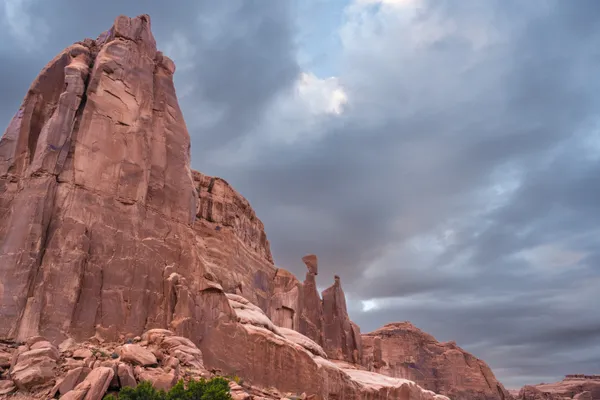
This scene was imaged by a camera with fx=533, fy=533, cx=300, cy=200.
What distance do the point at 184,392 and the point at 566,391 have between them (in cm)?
12724

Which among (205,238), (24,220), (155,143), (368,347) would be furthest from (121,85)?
(368,347)

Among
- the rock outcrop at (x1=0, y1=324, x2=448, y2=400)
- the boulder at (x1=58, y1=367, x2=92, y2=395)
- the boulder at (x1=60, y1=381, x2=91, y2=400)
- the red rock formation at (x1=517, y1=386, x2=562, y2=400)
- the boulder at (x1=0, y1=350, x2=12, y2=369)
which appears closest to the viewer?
the boulder at (x1=60, y1=381, x2=91, y2=400)

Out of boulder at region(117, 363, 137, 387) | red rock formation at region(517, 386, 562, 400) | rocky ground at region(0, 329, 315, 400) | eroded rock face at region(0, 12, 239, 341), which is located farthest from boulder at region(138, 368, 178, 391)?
red rock formation at region(517, 386, 562, 400)

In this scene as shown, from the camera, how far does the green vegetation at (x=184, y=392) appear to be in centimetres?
1822

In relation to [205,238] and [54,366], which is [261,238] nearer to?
[205,238]

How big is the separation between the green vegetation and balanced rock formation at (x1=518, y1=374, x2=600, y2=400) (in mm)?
Answer: 112005

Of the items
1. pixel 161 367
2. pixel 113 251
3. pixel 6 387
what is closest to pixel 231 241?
pixel 113 251

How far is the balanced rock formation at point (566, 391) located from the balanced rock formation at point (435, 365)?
10.2 metres

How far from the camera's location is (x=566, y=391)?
122m

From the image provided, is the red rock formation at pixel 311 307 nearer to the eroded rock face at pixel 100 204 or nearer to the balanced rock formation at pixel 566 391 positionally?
the eroded rock face at pixel 100 204

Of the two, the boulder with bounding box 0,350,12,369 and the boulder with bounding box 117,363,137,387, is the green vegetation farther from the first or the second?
the boulder with bounding box 0,350,12,369

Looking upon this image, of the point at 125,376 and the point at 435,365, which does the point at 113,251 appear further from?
the point at 435,365

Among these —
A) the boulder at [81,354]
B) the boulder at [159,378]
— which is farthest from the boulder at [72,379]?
the boulder at [159,378]

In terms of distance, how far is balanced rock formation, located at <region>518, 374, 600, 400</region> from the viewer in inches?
4449
